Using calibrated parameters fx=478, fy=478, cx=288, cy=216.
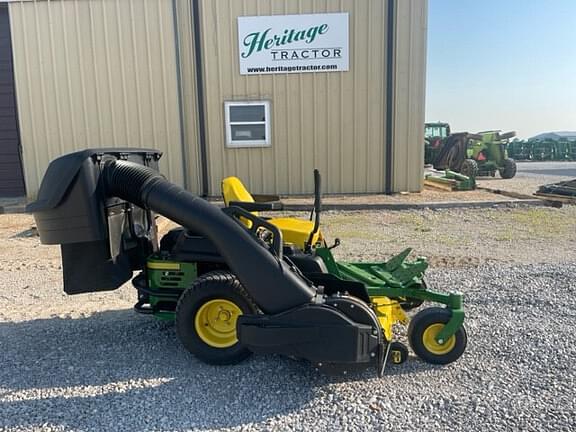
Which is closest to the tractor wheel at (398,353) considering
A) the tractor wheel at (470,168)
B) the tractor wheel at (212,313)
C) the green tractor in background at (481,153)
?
the tractor wheel at (212,313)

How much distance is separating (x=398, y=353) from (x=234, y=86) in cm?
803

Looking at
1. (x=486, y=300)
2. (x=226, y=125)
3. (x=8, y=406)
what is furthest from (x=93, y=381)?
(x=226, y=125)

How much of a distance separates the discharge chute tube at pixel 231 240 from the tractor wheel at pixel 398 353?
2.11 feet

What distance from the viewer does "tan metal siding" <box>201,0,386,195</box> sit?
9766 millimetres

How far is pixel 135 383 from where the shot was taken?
9.87 ft

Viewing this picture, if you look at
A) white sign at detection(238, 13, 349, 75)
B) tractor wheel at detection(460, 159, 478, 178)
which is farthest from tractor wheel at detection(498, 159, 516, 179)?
white sign at detection(238, 13, 349, 75)

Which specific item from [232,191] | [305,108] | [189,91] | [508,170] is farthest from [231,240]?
[508,170]

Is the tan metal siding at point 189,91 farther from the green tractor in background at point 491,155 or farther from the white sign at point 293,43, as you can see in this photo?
the green tractor in background at point 491,155

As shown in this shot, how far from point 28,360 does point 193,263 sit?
133 centimetres

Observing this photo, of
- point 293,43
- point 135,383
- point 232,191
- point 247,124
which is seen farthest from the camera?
point 247,124

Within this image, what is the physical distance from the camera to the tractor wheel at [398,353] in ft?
9.91

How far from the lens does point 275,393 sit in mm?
2875

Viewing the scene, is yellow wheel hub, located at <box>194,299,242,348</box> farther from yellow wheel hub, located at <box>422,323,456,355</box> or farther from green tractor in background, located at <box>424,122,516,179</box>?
green tractor in background, located at <box>424,122,516,179</box>

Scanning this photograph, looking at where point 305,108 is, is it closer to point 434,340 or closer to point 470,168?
point 434,340
